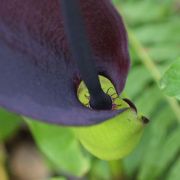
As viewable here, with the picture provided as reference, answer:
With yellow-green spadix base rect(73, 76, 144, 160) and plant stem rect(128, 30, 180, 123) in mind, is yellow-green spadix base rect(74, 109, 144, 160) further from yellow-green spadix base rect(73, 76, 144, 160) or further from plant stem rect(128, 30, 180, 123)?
plant stem rect(128, 30, 180, 123)

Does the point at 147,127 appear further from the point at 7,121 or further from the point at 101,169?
the point at 7,121

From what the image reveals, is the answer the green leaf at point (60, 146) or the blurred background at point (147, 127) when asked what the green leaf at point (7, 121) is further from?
the green leaf at point (60, 146)

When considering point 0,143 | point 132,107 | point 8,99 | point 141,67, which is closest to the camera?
point 8,99

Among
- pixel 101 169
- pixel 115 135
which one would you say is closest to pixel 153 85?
pixel 101 169

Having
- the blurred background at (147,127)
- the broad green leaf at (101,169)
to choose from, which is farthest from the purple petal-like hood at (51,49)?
the broad green leaf at (101,169)

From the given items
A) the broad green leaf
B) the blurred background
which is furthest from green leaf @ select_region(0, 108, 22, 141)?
the broad green leaf

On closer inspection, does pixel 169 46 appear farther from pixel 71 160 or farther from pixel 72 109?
pixel 72 109

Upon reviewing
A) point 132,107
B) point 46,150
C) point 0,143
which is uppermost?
point 132,107

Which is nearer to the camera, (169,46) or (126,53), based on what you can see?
(126,53)

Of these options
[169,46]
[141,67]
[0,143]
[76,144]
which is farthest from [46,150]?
[0,143]
